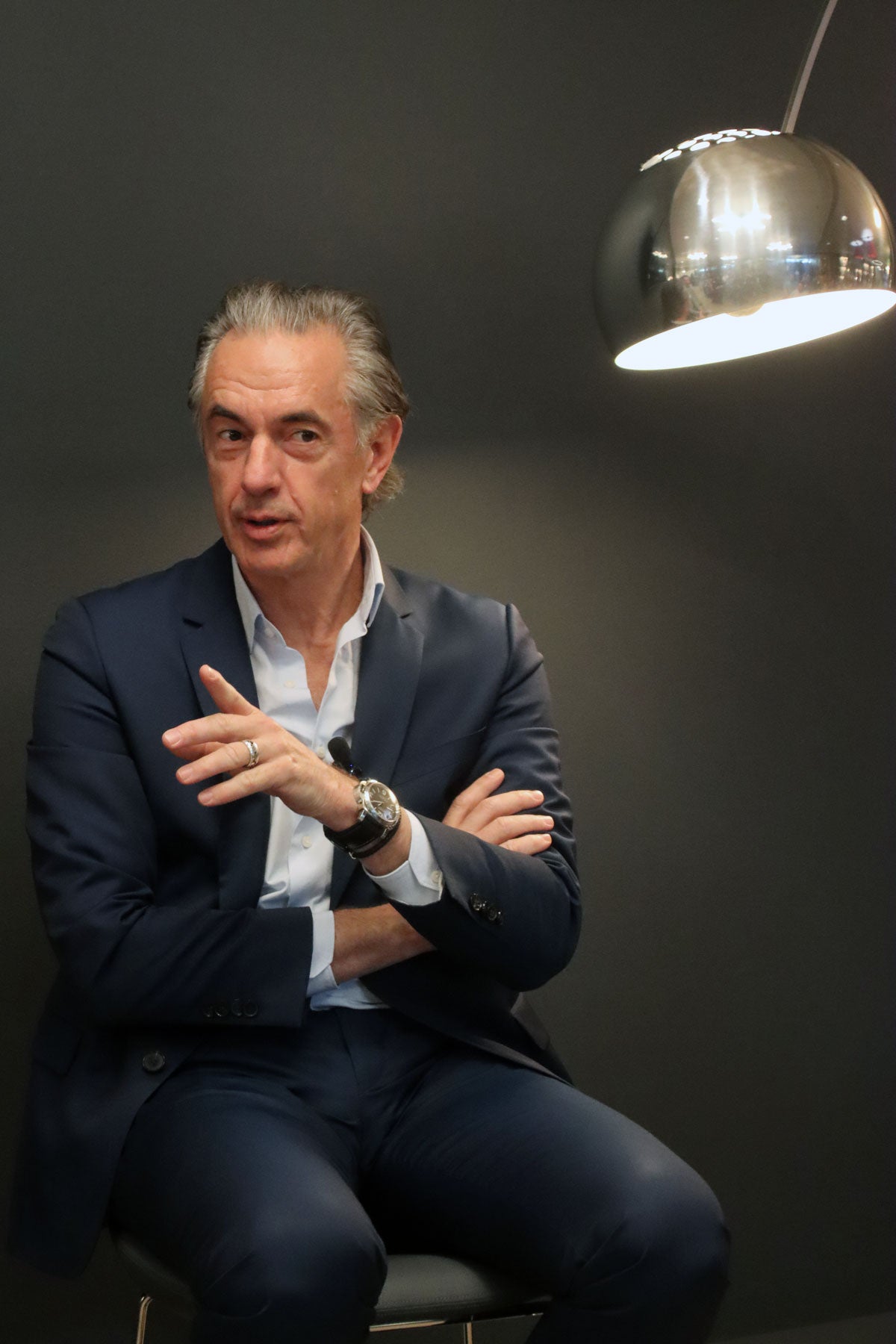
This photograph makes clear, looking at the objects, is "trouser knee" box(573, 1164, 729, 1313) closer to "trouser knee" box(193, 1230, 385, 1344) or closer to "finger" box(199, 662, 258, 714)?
"trouser knee" box(193, 1230, 385, 1344)

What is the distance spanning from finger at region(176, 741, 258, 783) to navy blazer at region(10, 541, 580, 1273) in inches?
9.9

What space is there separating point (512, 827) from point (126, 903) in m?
0.51

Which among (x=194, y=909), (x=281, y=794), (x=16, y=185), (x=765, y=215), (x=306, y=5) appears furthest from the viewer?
(x=306, y=5)

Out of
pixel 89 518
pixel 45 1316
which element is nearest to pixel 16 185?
pixel 89 518

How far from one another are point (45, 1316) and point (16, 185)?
6.03 ft

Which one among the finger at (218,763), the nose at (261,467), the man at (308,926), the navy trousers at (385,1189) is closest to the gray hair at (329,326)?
the man at (308,926)

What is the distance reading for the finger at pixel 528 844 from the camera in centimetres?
203

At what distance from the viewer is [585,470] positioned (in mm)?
2854

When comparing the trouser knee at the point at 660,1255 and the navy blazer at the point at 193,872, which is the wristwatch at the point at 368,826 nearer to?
the navy blazer at the point at 193,872

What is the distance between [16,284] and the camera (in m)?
2.46

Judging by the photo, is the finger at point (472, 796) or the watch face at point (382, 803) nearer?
the watch face at point (382, 803)

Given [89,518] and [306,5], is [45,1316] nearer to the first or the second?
[89,518]

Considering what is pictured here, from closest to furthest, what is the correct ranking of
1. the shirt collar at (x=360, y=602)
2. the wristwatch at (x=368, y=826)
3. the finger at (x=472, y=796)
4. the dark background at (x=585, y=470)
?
the wristwatch at (x=368, y=826), the finger at (x=472, y=796), the shirt collar at (x=360, y=602), the dark background at (x=585, y=470)

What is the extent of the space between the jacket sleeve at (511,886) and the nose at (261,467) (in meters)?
0.46
